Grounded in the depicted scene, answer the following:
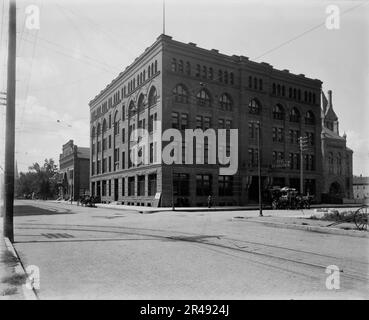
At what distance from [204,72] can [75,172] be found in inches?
1770

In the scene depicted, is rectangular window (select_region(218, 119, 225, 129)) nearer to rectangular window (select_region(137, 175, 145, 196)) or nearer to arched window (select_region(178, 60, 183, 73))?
arched window (select_region(178, 60, 183, 73))

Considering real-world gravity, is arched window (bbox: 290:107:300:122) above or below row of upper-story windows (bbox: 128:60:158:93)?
below

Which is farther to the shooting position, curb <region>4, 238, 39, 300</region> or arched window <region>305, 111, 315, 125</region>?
arched window <region>305, 111, 315, 125</region>

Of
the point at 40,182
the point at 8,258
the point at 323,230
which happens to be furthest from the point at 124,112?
the point at 40,182

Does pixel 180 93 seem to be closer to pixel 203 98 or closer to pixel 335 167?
pixel 203 98

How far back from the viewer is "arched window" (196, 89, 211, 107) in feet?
139

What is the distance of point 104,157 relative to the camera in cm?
5966

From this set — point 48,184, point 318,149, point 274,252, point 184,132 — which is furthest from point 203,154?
point 48,184

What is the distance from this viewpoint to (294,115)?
52969mm

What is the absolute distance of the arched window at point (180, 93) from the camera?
133 feet

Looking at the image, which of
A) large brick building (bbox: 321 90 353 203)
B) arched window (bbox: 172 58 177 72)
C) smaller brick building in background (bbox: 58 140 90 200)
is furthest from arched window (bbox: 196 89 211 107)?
smaller brick building in background (bbox: 58 140 90 200)

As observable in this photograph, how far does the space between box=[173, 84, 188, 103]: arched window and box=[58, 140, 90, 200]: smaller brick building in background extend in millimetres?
39413

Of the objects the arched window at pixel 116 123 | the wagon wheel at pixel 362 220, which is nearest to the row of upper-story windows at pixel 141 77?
the arched window at pixel 116 123
